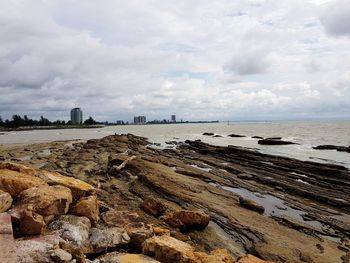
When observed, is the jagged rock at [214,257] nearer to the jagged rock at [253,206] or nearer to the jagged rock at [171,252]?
the jagged rock at [171,252]

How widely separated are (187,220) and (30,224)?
17.5 feet

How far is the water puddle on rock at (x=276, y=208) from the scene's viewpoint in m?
14.3

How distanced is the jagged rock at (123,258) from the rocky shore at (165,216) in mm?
21

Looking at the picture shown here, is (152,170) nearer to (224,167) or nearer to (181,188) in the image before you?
(181,188)

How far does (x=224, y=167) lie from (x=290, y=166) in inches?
217

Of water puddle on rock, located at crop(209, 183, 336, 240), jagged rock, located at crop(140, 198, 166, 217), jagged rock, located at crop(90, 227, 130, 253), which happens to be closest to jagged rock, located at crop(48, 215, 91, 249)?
jagged rock, located at crop(90, 227, 130, 253)

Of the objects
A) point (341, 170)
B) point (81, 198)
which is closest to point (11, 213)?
point (81, 198)

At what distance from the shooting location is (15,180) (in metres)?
9.12

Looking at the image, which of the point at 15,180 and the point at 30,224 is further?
the point at 15,180

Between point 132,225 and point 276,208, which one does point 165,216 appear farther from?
point 276,208

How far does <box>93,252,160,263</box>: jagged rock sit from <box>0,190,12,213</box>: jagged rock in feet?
8.50

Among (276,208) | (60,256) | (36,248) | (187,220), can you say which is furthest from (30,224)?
(276,208)

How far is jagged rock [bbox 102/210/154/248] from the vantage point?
8.20 m

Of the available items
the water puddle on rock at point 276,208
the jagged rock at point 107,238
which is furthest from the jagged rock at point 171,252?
the water puddle on rock at point 276,208
